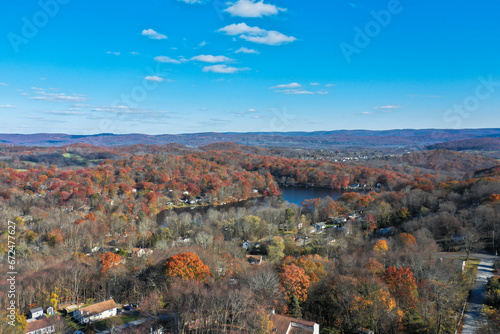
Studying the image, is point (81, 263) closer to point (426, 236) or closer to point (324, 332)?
point (324, 332)

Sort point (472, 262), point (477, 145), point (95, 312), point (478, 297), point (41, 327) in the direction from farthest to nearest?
point (477, 145) → point (472, 262) → point (478, 297) → point (95, 312) → point (41, 327)

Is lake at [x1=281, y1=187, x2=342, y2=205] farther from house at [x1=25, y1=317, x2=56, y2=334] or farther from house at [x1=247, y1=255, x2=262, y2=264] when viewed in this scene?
house at [x1=25, y1=317, x2=56, y2=334]

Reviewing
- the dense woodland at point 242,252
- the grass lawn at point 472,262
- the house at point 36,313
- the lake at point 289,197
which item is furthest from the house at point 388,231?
the house at point 36,313

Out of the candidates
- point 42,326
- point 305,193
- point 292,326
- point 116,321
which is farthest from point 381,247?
point 305,193

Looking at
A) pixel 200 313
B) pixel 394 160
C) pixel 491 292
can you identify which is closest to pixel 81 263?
pixel 200 313

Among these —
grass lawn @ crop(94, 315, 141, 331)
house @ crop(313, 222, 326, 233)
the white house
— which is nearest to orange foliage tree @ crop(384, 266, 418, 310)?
grass lawn @ crop(94, 315, 141, 331)

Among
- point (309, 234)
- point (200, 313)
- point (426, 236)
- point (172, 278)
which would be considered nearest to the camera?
point (200, 313)

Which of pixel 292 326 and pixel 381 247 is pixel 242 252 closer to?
pixel 381 247
